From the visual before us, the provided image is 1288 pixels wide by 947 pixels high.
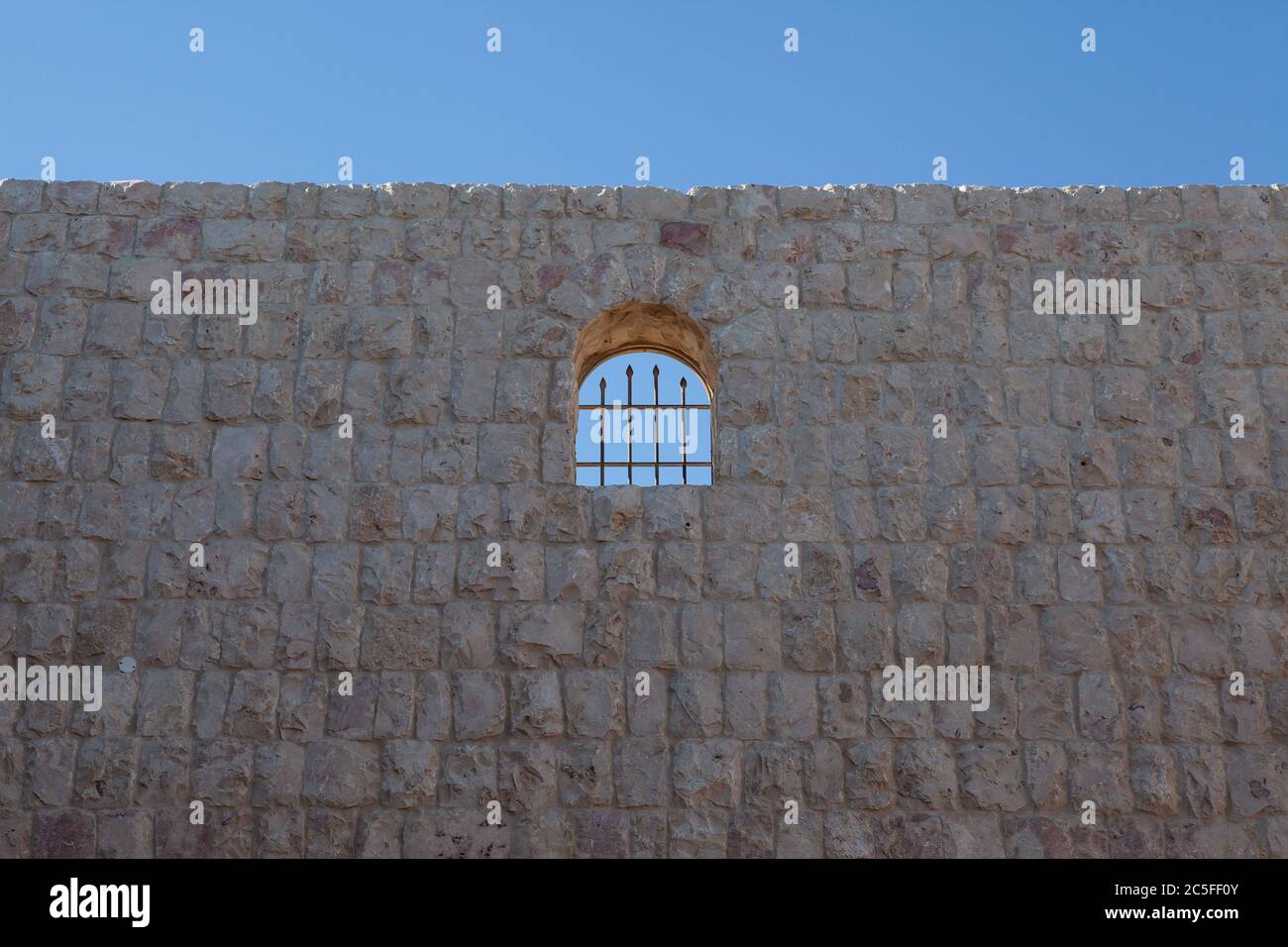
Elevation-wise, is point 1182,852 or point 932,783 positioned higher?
point 932,783

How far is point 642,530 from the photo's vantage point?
231 inches

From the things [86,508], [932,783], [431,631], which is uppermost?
[86,508]

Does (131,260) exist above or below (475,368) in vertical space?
above

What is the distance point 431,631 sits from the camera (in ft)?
18.9

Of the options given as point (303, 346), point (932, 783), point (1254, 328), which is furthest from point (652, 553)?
point (1254, 328)

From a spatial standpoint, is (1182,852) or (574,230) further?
(574,230)

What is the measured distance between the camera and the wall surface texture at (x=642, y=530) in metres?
5.59

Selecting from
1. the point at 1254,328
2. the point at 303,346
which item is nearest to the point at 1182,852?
the point at 1254,328

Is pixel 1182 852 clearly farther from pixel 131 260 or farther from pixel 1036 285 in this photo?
pixel 131 260

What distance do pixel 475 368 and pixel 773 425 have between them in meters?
1.51

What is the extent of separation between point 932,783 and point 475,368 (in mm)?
2956

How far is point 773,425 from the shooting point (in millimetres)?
6004

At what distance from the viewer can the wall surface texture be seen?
5586mm

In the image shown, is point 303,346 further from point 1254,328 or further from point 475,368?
point 1254,328
